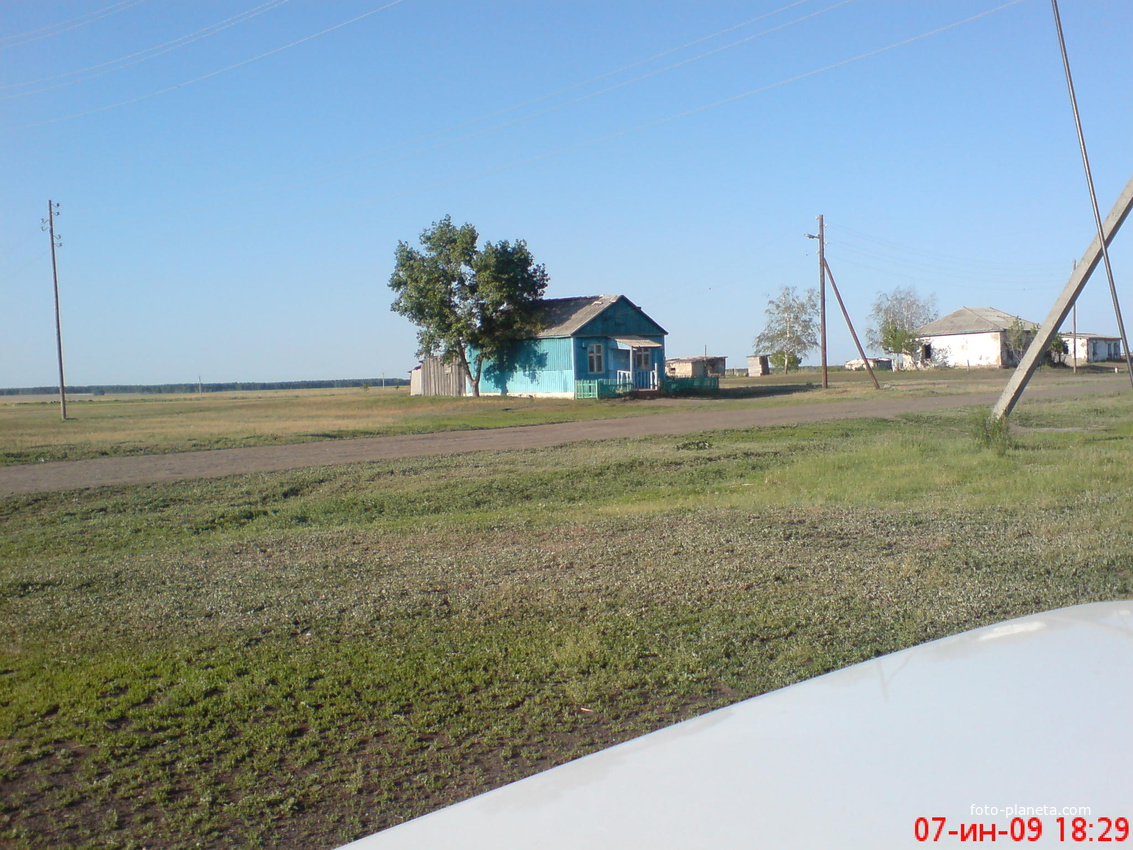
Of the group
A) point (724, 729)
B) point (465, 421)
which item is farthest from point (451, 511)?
point (465, 421)

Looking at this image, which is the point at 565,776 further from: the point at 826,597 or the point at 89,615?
the point at 89,615

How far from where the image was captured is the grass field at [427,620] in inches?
156

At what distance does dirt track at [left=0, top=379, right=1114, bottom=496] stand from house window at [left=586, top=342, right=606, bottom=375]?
1274cm

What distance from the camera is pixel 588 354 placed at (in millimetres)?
42781

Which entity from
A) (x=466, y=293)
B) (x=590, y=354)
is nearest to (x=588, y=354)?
(x=590, y=354)

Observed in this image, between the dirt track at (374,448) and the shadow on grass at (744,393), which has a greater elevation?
the shadow on grass at (744,393)

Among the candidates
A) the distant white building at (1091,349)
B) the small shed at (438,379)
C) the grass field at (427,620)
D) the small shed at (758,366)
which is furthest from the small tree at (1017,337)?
the grass field at (427,620)

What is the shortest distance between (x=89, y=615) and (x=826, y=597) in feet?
17.4

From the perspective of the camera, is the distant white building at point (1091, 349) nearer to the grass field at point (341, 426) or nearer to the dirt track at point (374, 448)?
the grass field at point (341, 426)

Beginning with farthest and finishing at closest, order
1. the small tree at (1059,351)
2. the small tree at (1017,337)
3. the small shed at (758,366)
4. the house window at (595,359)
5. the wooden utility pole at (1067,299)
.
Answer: the small shed at (758,366) < the small tree at (1017,337) < the small tree at (1059,351) < the house window at (595,359) < the wooden utility pole at (1067,299)

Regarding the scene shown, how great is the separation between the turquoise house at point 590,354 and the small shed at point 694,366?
2922cm

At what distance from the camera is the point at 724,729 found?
197cm

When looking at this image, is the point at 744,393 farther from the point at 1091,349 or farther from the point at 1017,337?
the point at 1091,349

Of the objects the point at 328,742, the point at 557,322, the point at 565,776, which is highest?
the point at 557,322
